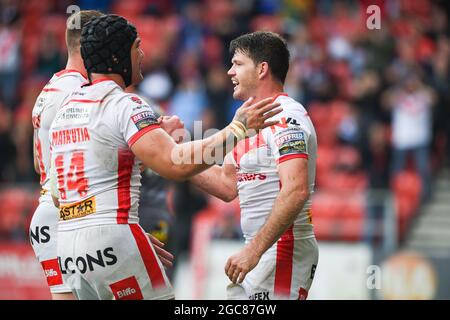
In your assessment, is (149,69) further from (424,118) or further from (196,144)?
(196,144)

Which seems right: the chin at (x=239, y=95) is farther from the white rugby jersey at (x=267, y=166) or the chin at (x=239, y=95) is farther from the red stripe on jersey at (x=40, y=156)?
the red stripe on jersey at (x=40, y=156)

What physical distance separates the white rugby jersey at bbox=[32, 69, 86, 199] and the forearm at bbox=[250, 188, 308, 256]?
1731 millimetres

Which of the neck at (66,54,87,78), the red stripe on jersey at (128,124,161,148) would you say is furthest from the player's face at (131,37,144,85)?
the neck at (66,54,87,78)

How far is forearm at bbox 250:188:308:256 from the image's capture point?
6383 millimetres

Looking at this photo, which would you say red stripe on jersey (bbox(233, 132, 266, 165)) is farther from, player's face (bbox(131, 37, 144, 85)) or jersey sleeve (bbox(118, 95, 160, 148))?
jersey sleeve (bbox(118, 95, 160, 148))

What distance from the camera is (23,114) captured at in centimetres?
1808

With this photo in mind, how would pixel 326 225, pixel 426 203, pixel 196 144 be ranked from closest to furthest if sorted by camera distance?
pixel 196 144, pixel 326 225, pixel 426 203

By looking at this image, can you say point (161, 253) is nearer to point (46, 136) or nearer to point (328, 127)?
point (46, 136)

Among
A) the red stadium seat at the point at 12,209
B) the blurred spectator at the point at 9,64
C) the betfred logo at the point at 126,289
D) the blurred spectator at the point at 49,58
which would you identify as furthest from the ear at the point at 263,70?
the blurred spectator at the point at 9,64

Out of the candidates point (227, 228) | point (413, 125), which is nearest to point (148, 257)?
point (227, 228)

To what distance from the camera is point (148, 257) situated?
616cm
